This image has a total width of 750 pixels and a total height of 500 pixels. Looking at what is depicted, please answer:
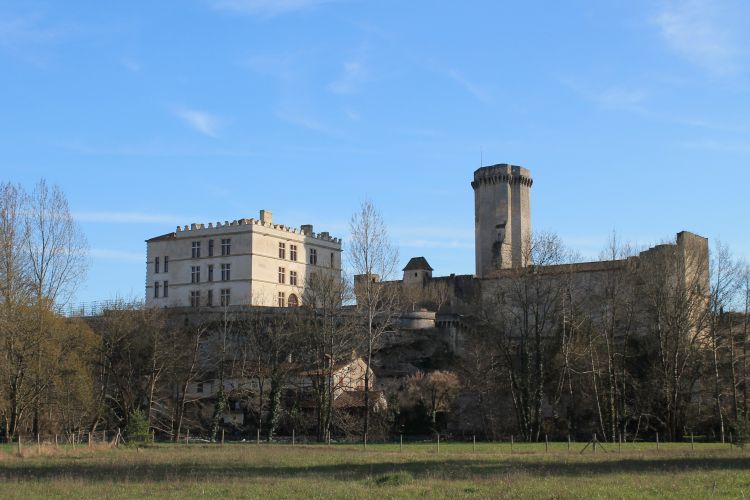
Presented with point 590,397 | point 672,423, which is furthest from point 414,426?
point 672,423

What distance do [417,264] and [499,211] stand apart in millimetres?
12461

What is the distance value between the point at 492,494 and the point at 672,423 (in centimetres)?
4062

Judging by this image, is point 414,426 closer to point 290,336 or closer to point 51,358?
point 290,336

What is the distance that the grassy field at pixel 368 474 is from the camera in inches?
900

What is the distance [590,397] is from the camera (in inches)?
2447

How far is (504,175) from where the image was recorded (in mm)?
116500

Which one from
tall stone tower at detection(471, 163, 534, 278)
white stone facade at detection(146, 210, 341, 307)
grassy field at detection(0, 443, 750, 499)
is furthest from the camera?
tall stone tower at detection(471, 163, 534, 278)

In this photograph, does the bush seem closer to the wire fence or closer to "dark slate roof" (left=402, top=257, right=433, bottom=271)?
the wire fence

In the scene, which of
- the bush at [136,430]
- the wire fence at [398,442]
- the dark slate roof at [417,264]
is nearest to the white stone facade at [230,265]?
the dark slate roof at [417,264]

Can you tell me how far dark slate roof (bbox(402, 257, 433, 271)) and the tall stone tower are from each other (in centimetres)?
656

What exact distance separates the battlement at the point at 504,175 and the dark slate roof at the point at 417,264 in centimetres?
1276

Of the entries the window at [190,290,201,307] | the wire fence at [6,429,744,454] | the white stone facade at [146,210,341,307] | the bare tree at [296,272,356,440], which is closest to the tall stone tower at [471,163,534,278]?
the white stone facade at [146,210,341,307]

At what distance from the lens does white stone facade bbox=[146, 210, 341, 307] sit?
8919 centimetres

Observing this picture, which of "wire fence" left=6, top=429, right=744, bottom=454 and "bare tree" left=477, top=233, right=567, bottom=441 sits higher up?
"bare tree" left=477, top=233, right=567, bottom=441
